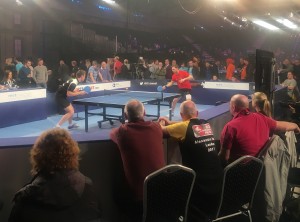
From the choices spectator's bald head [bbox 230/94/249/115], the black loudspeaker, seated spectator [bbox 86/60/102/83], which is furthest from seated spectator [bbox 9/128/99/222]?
seated spectator [bbox 86/60/102/83]

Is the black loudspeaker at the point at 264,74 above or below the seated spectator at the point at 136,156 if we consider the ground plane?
above

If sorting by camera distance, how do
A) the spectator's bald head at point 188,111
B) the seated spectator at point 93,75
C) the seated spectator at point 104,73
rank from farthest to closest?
the seated spectator at point 104,73, the seated spectator at point 93,75, the spectator's bald head at point 188,111

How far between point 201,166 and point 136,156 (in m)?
0.64

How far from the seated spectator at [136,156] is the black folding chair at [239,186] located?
65 centimetres

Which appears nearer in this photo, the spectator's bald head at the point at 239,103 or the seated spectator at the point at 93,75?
the spectator's bald head at the point at 239,103

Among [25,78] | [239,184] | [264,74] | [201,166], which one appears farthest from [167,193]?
[25,78]

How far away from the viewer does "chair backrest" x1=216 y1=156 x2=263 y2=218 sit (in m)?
3.37

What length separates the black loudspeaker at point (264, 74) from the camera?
6720mm

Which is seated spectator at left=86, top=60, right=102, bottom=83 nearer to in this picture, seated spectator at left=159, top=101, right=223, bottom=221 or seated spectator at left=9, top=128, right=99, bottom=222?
seated spectator at left=159, top=101, right=223, bottom=221

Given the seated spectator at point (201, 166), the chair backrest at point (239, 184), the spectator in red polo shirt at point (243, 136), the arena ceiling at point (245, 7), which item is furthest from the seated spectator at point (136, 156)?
the arena ceiling at point (245, 7)

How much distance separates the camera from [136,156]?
338 cm

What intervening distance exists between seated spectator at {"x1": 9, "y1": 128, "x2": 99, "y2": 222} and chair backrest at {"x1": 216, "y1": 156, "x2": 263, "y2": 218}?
1313 mm

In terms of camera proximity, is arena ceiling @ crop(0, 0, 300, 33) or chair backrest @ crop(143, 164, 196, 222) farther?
arena ceiling @ crop(0, 0, 300, 33)

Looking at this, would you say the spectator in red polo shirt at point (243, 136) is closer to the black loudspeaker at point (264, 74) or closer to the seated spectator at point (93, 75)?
the black loudspeaker at point (264, 74)
